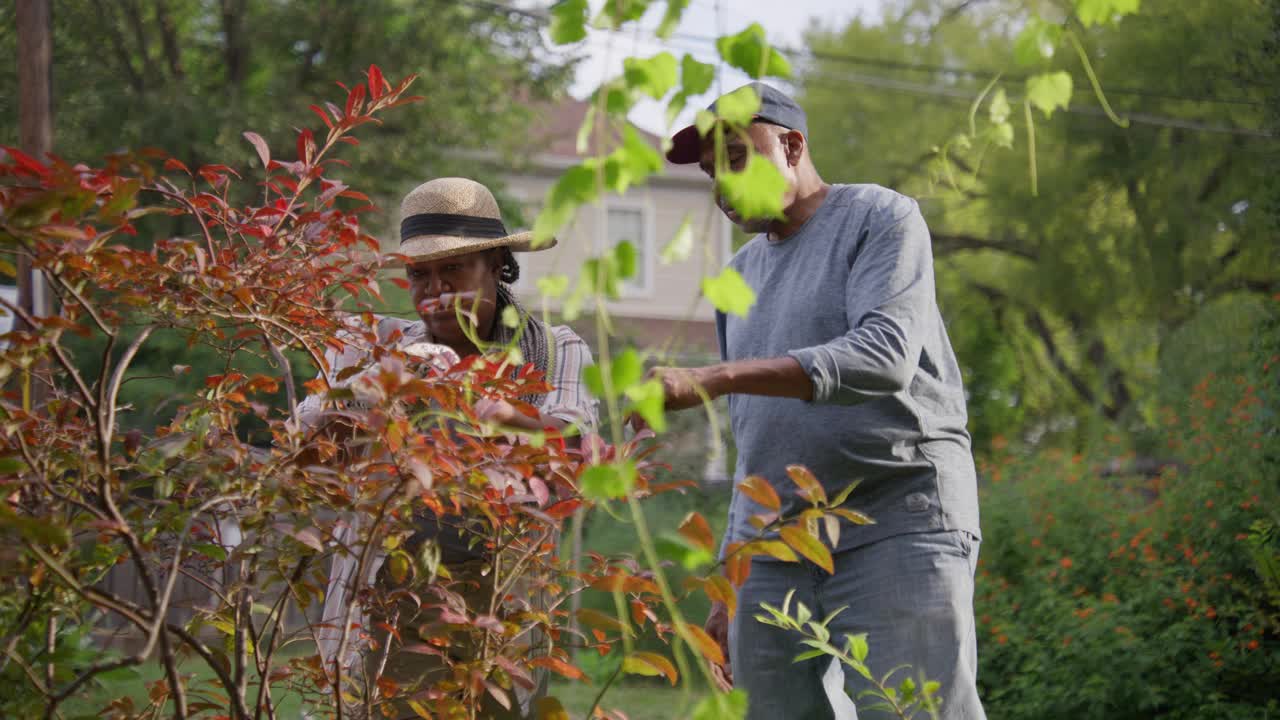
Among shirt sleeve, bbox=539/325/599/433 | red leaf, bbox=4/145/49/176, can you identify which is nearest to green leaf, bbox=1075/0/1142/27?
red leaf, bbox=4/145/49/176

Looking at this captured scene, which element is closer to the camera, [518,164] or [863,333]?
[863,333]

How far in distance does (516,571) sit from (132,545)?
2.36 ft

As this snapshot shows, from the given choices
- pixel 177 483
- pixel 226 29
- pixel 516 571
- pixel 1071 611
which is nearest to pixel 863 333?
pixel 516 571

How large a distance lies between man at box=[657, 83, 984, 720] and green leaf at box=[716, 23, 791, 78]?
98cm

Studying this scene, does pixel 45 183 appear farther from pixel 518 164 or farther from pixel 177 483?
pixel 518 164

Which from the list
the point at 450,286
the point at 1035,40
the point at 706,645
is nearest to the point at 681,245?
Result: the point at 1035,40

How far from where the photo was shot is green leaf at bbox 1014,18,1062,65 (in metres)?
1.27

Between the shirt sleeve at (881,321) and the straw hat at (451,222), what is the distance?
0.87 meters

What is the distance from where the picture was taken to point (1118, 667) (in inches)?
237

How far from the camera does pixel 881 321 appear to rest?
2.16 meters

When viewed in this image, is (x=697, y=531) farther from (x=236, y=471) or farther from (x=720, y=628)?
(x=720, y=628)

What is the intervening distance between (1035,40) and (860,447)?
4.14 feet

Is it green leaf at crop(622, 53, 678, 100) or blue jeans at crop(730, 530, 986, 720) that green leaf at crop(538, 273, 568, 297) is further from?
blue jeans at crop(730, 530, 986, 720)

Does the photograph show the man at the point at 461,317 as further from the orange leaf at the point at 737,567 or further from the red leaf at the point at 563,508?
the orange leaf at the point at 737,567
